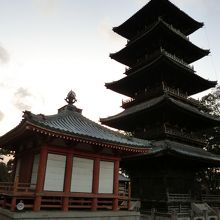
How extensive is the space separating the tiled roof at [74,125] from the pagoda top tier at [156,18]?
17733 mm

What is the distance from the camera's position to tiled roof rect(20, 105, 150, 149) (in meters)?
12.2

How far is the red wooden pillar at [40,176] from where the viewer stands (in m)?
12.2

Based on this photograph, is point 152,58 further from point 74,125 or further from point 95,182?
point 95,182

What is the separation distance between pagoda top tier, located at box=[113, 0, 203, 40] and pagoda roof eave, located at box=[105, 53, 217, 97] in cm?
719

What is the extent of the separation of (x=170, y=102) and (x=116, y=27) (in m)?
14.5

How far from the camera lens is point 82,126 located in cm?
1555

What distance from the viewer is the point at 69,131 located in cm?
1277

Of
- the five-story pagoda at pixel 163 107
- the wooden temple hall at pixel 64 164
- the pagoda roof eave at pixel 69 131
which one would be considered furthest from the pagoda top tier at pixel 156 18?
the wooden temple hall at pixel 64 164

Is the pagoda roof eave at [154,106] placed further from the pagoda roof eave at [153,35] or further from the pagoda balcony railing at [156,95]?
the pagoda roof eave at [153,35]

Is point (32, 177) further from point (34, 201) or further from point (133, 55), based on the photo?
point (133, 55)

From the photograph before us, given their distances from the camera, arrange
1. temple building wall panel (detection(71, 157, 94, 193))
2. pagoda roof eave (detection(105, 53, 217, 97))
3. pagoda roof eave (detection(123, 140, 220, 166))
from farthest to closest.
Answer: pagoda roof eave (detection(105, 53, 217, 97)) → pagoda roof eave (detection(123, 140, 220, 166)) → temple building wall panel (detection(71, 157, 94, 193))

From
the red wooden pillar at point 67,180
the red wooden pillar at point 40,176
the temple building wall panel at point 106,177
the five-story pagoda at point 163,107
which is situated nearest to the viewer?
the red wooden pillar at point 40,176

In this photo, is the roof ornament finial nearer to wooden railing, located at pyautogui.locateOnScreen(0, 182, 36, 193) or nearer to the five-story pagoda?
wooden railing, located at pyautogui.locateOnScreen(0, 182, 36, 193)

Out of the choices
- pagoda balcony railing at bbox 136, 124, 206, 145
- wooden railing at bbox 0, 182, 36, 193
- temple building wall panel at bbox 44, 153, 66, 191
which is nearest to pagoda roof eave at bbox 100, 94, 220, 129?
pagoda balcony railing at bbox 136, 124, 206, 145
